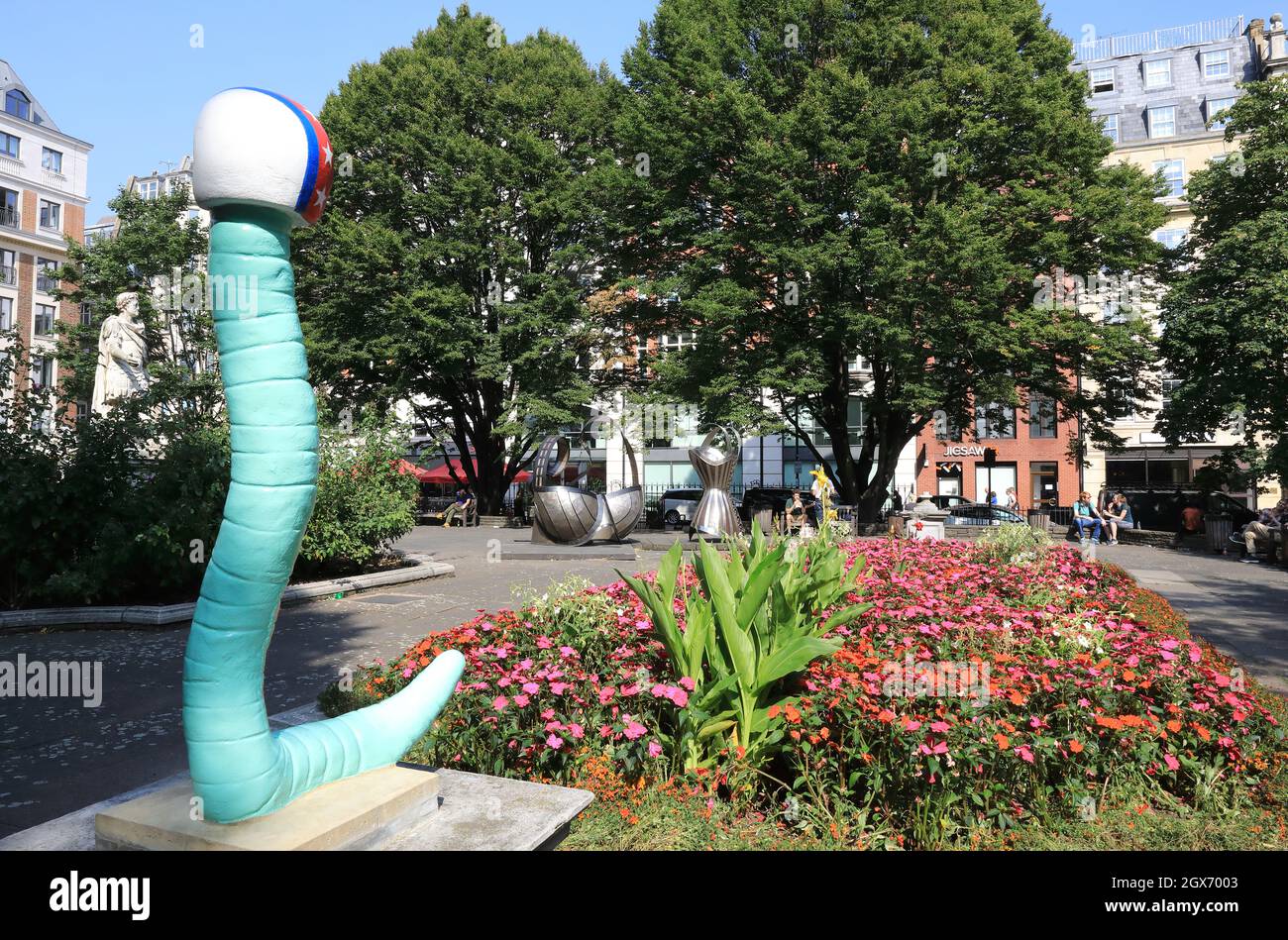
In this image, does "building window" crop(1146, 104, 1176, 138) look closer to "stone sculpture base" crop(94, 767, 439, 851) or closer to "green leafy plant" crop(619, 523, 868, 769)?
"green leafy plant" crop(619, 523, 868, 769)

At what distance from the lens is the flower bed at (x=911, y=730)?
369 centimetres

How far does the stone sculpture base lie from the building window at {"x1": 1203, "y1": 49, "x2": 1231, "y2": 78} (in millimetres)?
57534

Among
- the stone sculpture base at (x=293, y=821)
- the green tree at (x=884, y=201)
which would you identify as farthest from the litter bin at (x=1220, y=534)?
the stone sculpture base at (x=293, y=821)

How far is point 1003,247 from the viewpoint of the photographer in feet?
74.7

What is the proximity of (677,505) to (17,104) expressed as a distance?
4682 centimetres

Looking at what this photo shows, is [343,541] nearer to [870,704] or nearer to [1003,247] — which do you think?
[870,704]

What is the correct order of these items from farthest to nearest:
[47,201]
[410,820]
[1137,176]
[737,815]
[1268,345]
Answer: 1. [47,201]
2. [1137,176]
3. [1268,345]
4. [737,815]
5. [410,820]

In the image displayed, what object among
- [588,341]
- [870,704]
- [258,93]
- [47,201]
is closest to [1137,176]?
[588,341]

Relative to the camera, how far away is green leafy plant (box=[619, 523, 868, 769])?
4043 millimetres

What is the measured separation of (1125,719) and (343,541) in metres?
10.6

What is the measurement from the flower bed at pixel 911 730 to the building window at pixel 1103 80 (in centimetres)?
5363

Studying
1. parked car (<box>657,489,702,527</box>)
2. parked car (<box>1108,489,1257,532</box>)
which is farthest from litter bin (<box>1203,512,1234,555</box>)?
parked car (<box>657,489,702,527</box>)
